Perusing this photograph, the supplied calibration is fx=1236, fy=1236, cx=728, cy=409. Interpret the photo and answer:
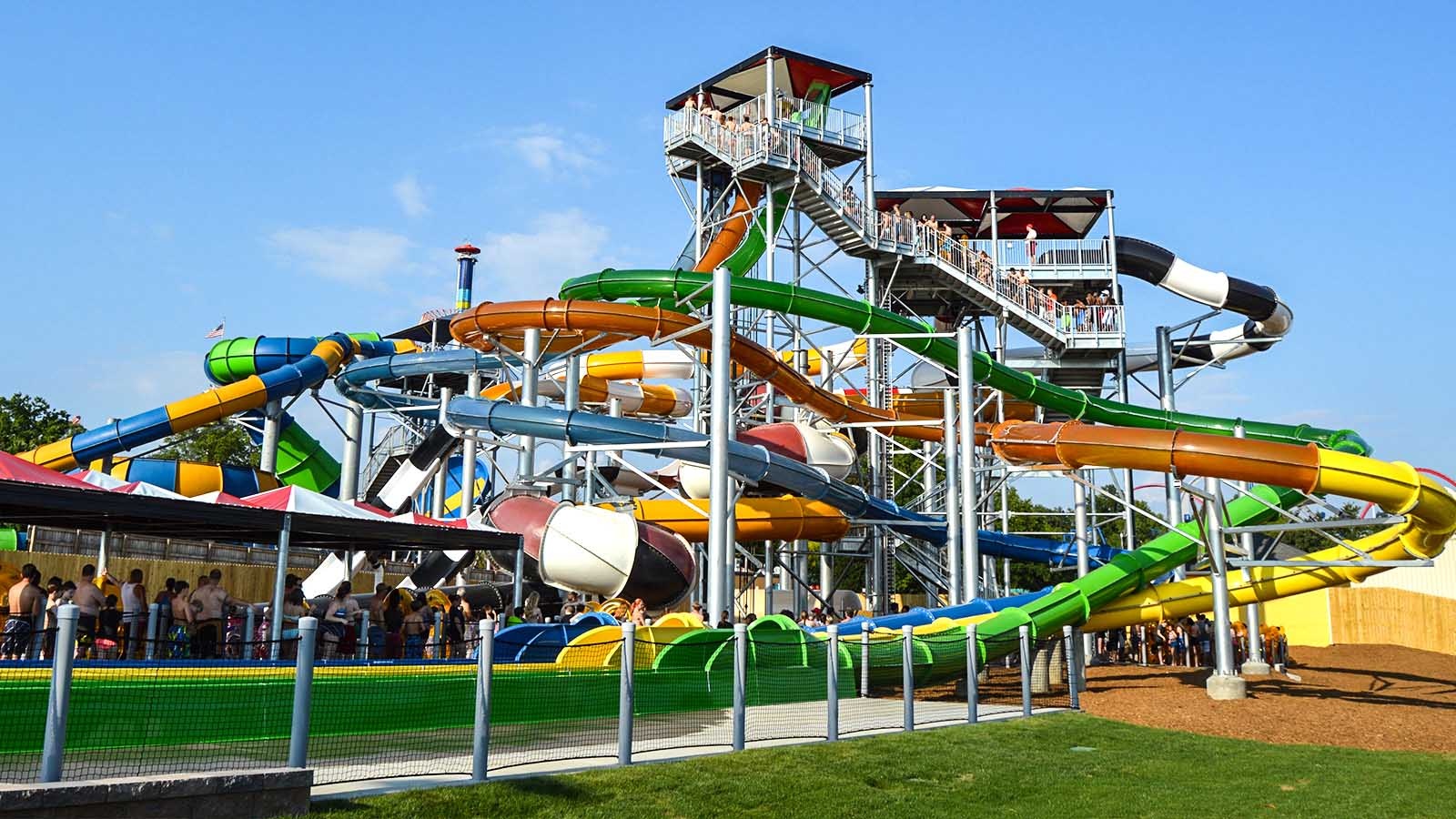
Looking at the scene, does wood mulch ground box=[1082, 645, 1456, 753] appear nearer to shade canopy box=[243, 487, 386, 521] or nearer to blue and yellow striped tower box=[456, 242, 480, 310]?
shade canopy box=[243, 487, 386, 521]

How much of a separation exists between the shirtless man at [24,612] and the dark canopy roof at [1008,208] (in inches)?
1098

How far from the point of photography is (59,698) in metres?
6.47

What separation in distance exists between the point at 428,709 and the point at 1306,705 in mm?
13389

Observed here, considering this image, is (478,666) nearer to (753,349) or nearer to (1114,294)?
(753,349)

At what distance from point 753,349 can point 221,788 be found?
780 inches

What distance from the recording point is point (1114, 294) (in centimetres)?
3531

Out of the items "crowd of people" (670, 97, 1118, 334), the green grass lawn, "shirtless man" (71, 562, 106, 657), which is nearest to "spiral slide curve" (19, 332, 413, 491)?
"crowd of people" (670, 97, 1118, 334)

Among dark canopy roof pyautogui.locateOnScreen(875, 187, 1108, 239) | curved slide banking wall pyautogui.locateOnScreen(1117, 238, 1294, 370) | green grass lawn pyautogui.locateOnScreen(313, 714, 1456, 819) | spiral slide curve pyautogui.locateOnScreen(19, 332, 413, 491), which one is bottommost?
green grass lawn pyautogui.locateOnScreen(313, 714, 1456, 819)

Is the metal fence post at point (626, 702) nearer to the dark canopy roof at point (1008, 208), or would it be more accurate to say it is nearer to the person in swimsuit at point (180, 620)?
the person in swimsuit at point (180, 620)

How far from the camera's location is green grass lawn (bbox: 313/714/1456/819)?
26.5 feet

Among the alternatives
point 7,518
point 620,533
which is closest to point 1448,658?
point 620,533

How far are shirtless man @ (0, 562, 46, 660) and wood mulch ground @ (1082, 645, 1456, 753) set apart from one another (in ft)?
42.2

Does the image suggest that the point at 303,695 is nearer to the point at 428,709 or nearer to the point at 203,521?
the point at 428,709

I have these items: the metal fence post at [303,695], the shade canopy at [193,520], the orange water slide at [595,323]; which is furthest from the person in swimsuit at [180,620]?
the orange water slide at [595,323]
